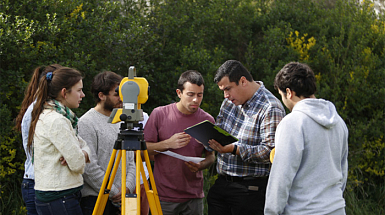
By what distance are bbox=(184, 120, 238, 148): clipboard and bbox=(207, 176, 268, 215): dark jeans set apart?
413 millimetres

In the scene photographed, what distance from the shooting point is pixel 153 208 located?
286 centimetres

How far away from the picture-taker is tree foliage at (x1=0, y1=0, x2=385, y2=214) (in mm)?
4730

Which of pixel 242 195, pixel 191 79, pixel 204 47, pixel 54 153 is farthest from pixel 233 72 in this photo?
pixel 204 47

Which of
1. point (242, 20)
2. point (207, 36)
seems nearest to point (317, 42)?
point (242, 20)

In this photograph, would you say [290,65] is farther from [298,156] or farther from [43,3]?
[43,3]

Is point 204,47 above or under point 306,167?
above

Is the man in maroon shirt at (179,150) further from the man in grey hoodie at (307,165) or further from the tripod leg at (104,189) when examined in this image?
the man in grey hoodie at (307,165)

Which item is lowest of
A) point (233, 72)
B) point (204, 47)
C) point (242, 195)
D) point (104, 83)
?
point (242, 195)

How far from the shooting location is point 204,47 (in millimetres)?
6340

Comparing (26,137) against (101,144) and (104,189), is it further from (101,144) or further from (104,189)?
(104,189)

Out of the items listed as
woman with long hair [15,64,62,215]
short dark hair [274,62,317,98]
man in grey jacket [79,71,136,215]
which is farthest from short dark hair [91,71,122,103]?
short dark hair [274,62,317,98]

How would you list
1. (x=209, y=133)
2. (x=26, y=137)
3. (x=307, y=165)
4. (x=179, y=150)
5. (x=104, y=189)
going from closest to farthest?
(x=307, y=165)
(x=104, y=189)
(x=26, y=137)
(x=209, y=133)
(x=179, y=150)

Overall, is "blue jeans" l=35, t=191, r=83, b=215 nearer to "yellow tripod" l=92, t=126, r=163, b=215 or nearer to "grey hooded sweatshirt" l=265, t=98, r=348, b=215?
"yellow tripod" l=92, t=126, r=163, b=215

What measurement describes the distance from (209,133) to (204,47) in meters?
3.37
